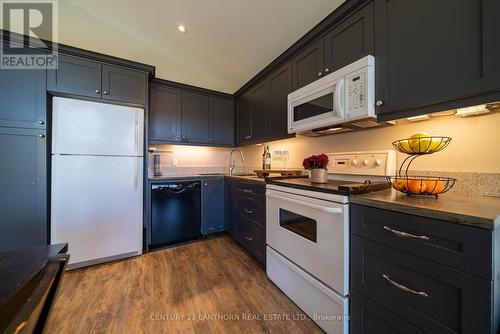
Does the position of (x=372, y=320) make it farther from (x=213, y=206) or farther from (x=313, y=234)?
(x=213, y=206)

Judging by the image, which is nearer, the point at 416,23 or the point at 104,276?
the point at 416,23

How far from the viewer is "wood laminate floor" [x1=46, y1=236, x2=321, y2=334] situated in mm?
1229

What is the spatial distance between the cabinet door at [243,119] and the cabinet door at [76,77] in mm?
1782

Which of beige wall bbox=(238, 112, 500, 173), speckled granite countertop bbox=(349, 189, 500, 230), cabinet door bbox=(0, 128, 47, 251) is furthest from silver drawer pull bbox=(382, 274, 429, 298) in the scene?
cabinet door bbox=(0, 128, 47, 251)

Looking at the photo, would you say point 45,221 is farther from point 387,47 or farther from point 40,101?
point 387,47

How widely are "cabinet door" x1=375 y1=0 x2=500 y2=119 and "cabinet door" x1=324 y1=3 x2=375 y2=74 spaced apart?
0.05m

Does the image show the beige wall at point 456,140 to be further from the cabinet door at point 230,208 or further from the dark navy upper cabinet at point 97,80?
the dark navy upper cabinet at point 97,80

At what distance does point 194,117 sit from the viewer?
2883 millimetres

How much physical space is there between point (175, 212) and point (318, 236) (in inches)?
75.2

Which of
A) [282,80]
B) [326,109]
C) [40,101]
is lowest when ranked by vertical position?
[326,109]

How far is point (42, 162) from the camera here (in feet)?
5.78

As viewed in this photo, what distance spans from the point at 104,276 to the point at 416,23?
307 centimetres

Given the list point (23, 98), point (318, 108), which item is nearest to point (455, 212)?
point (318, 108)

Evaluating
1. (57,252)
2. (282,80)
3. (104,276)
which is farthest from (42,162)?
(282,80)
